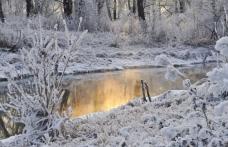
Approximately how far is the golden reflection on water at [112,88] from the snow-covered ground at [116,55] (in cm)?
108

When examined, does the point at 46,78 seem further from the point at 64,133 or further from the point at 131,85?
the point at 131,85

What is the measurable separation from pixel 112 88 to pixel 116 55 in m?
6.31

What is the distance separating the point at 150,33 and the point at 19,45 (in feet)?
25.1

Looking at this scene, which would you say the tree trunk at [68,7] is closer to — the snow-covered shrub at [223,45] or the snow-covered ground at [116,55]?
the snow-covered ground at [116,55]

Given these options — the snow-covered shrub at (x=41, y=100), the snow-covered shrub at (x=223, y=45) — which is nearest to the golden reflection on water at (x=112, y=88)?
the snow-covered shrub at (x=41, y=100)

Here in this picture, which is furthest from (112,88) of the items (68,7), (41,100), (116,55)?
(68,7)

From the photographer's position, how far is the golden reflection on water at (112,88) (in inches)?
505

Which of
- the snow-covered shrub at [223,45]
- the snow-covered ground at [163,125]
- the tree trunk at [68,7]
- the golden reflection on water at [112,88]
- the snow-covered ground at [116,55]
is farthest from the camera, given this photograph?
the tree trunk at [68,7]

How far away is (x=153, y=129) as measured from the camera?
22.7 ft

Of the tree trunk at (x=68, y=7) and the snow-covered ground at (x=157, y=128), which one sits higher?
the tree trunk at (x=68, y=7)

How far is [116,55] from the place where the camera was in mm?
21812

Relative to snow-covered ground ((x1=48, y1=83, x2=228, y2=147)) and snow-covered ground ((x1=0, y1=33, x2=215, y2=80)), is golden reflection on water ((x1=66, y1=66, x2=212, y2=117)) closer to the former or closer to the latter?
snow-covered ground ((x1=0, y1=33, x2=215, y2=80))

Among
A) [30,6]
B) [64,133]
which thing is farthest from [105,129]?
[30,6]

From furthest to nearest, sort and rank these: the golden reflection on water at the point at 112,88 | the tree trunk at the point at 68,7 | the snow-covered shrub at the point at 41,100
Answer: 1. the tree trunk at the point at 68,7
2. the golden reflection on water at the point at 112,88
3. the snow-covered shrub at the point at 41,100
